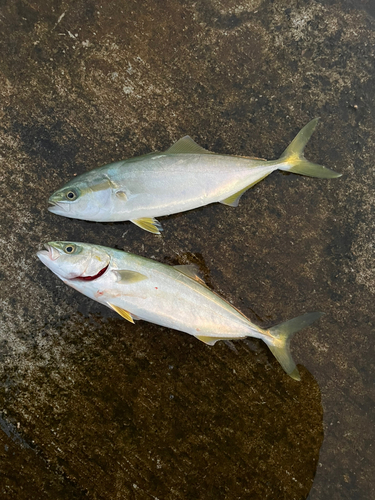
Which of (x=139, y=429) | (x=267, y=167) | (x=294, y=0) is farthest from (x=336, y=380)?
(x=294, y=0)

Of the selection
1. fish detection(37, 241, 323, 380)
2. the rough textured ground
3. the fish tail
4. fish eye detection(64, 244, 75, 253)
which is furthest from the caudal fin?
fish eye detection(64, 244, 75, 253)

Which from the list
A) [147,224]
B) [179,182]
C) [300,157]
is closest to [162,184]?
[179,182]

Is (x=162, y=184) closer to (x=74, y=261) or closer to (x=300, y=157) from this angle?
(x=74, y=261)

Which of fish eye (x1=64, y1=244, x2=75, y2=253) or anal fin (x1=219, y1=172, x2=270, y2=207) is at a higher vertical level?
anal fin (x1=219, y1=172, x2=270, y2=207)

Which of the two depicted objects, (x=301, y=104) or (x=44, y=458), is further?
(x=301, y=104)

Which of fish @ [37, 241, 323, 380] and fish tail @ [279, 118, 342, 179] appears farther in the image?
fish tail @ [279, 118, 342, 179]

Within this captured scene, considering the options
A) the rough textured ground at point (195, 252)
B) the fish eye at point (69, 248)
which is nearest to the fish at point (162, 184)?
the rough textured ground at point (195, 252)

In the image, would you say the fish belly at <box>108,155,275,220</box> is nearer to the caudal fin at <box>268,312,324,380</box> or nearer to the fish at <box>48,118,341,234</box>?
the fish at <box>48,118,341,234</box>

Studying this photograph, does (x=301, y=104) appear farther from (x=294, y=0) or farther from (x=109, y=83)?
(x=109, y=83)
